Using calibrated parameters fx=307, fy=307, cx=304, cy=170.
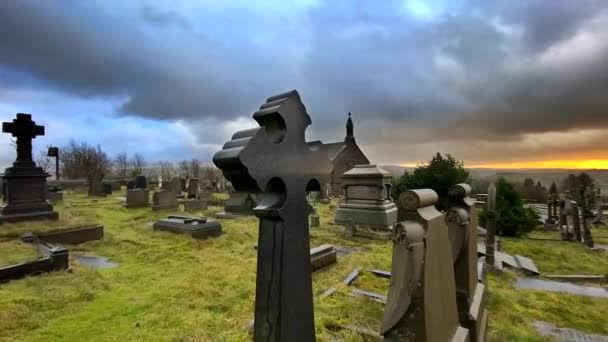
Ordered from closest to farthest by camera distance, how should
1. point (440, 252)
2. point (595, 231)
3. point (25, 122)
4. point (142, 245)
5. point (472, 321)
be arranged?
1. point (440, 252)
2. point (472, 321)
3. point (142, 245)
4. point (25, 122)
5. point (595, 231)

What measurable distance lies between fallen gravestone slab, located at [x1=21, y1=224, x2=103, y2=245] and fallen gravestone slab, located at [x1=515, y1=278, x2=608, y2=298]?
10.0 metres

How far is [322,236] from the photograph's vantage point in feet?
30.9

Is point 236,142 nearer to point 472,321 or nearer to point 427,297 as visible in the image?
point 427,297

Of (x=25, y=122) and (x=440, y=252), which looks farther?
(x=25, y=122)

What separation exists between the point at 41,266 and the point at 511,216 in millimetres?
13741

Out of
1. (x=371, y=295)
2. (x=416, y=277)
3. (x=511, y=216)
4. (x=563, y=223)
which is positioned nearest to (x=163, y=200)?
(x=371, y=295)

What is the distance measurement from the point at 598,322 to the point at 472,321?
9.18 ft

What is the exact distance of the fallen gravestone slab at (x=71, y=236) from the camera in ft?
24.6

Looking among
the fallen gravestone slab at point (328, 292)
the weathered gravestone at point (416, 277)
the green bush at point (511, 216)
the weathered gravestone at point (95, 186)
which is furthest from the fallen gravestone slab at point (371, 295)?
the weathered gravestone at point (95, 186)

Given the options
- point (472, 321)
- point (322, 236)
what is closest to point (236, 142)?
point (472, 321)

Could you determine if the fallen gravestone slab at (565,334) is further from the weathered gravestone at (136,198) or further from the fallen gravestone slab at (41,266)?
the weathered gravestone at (136,198)

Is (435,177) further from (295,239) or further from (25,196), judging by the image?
(25,196)

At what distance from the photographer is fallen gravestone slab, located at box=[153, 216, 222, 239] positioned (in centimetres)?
855

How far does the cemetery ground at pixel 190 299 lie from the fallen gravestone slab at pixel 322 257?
134mm
